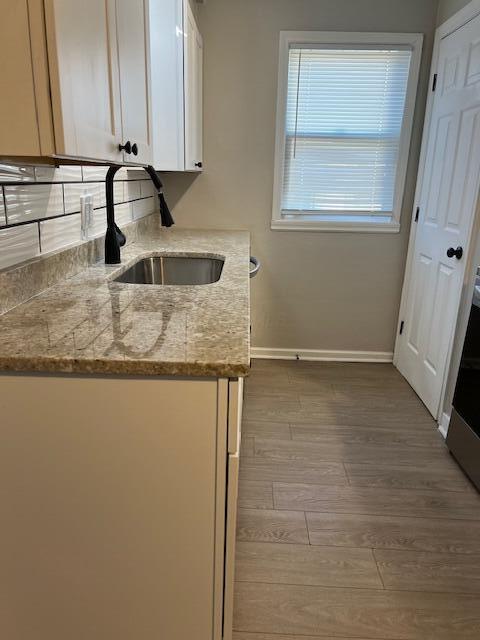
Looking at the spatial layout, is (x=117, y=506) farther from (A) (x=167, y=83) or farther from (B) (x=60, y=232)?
(A) (x=167, y=83)

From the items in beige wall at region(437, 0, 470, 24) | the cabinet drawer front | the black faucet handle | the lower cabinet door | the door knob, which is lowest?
the lower cabinet door

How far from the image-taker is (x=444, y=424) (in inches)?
97.2

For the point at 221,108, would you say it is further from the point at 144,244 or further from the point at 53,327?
the point at 53,327

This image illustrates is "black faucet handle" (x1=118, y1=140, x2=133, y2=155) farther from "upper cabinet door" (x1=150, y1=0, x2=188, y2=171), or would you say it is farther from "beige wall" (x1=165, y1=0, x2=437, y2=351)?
"beige wall" (x1=165, y1=0, x2=437, y2=351)

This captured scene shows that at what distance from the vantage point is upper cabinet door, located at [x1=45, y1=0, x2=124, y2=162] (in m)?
0.80

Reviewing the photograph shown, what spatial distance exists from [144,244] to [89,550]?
1651 millimetres

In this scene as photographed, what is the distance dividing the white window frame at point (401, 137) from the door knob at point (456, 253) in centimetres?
76

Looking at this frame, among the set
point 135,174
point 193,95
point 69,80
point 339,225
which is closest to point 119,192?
point 135,174

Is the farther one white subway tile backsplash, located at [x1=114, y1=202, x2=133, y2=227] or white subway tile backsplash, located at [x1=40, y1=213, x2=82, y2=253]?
white subway tile backsplash, located at [x1=114, y1=202, x2=133, y2=227]

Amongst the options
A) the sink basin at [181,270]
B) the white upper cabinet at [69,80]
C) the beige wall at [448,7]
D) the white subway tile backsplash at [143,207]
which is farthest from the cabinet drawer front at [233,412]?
the beige wall at [448,7]

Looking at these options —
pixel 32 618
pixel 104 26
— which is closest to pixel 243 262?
pixel 104 26

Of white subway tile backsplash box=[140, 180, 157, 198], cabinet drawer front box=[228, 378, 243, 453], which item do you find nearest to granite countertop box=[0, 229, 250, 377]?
cabinet drawer front box=[228, 378, 243, 453]

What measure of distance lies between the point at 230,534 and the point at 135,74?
1257 millimetres

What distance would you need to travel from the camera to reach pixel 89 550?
3.38 feet
